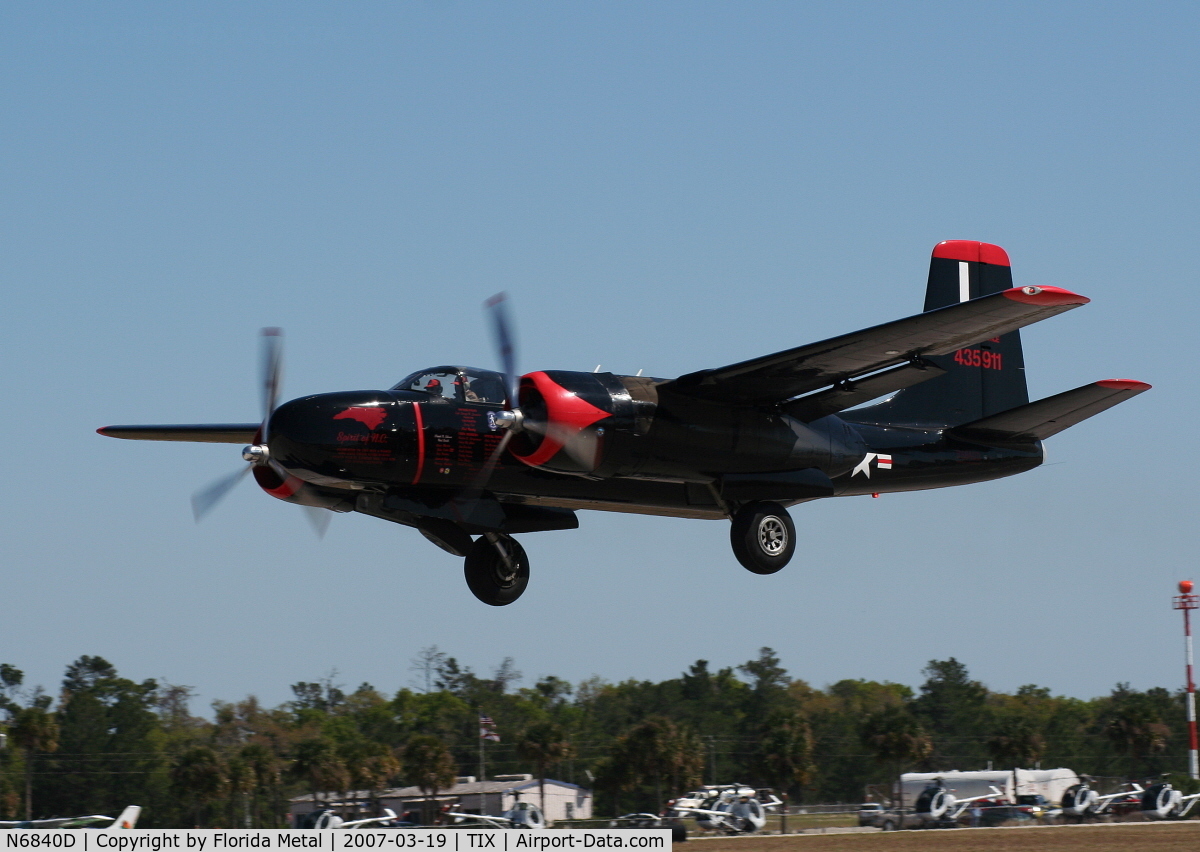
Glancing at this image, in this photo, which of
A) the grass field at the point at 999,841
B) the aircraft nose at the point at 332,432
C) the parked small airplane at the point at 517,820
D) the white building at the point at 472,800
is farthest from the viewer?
the white building at the point at 472,800

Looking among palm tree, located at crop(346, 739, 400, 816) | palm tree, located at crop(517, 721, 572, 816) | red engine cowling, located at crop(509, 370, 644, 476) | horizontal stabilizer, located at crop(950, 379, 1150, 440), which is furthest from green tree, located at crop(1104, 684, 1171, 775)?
red engine cowling, located at crop(509, 370, 644, 476)

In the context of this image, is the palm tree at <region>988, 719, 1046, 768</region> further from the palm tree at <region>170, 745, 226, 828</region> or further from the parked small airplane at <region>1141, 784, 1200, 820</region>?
the palm tree at <region>170, 745, 226, 828</region>

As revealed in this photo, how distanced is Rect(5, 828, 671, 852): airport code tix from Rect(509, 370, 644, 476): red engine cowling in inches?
385

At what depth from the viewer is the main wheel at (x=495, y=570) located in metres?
22.9

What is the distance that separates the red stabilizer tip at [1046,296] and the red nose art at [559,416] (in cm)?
605

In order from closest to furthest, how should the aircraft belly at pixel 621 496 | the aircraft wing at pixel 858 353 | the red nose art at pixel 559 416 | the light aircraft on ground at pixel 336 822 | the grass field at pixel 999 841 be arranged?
1. the aircraft wing at pixel 858 353
2. the red nose art at pixel 559 416
3. the aircraft belly at pixel 621 496
4. the grass field at pixel 999 841
5. the light aircraft on ground at pixel 336 822

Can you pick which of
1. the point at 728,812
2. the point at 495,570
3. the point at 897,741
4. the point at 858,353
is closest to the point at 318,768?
the point at 728,812

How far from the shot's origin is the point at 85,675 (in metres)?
119

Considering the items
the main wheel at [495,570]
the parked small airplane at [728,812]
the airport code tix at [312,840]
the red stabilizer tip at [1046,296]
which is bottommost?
the parked small airplane at [728,812]

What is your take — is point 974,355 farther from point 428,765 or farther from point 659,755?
point 659,755

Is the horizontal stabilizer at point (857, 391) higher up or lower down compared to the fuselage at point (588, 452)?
higher up

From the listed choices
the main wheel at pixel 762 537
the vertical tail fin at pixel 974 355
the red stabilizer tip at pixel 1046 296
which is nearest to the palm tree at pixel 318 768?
the vertical tail fin at pixel 974 355

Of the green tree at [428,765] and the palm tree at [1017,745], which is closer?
the green tree at [428,765]

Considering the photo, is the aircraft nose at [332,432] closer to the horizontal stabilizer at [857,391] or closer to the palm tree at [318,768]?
the horizontal stabilizer at [857,391]
